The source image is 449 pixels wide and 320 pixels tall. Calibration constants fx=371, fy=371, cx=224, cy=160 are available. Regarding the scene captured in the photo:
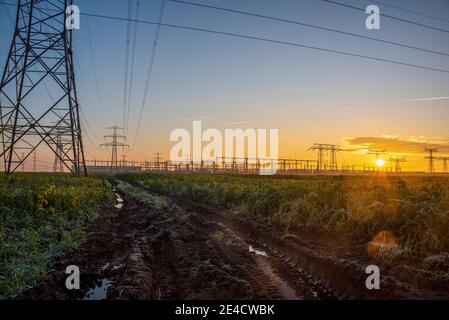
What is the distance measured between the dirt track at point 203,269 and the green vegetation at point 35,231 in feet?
0.84

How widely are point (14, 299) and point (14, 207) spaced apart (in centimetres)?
546

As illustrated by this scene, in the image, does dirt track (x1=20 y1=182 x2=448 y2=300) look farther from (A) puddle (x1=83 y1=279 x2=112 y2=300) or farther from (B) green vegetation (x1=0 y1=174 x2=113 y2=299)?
(B) green vegetation (x1=0 y1=174 x2=113 y2=299)

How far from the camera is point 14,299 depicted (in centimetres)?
465

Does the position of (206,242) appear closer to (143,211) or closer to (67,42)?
(143,211)

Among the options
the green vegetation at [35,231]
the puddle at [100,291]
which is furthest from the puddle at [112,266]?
the green vegetation at [35,231]

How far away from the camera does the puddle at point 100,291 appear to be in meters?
5.45

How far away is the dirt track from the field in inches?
0.9

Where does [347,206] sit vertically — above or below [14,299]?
above

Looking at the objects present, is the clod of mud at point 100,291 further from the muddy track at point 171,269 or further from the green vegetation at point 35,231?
the green vegetation at point 35,231

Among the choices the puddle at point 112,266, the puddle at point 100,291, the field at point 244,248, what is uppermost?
the field at point 244,248

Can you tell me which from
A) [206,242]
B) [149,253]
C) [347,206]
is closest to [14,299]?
[149,253]

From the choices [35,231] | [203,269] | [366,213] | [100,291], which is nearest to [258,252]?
[203,269]

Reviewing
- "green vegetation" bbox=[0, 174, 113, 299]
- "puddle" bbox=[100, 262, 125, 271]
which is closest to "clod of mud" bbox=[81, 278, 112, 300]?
"puddle" bbox=[100, 262, 125, 271]

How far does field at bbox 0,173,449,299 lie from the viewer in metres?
5.55
